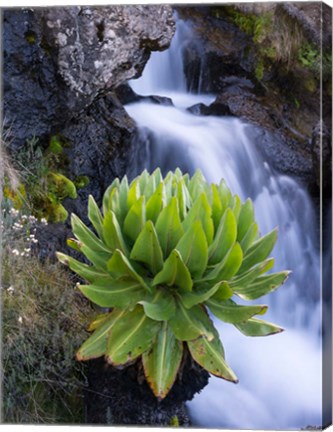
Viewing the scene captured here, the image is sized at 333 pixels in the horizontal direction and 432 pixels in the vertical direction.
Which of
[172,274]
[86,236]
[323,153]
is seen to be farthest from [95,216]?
[323,153]

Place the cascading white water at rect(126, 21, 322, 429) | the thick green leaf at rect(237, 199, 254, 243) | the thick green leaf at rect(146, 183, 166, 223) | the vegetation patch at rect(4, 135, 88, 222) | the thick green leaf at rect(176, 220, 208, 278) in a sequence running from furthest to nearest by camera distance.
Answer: the vegetation patch at rect(4, 135, 88, 222)
the cascading white water at rect(126, 21, 322, 429)
the thick green leaf at rect(237, 199, 254, 243)
the thick green leaf at rect(146, 183, 166, 223)
the thick green leaf at rect(176, 220, 208, 278)

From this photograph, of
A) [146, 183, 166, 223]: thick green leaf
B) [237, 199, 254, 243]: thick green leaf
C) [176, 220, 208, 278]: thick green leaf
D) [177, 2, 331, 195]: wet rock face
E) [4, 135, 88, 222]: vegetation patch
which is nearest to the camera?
[176, 220, 208, 278]: thick green leaf

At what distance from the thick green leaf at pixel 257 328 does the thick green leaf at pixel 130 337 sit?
0.32m

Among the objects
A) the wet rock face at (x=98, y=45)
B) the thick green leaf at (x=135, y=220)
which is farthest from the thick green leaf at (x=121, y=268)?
the wet rock face at (x=98, y=45)

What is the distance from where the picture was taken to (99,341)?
330 cm

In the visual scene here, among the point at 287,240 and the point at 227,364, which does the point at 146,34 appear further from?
the point at 227,364

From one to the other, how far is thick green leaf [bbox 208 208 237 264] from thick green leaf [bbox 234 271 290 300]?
7.6 inches

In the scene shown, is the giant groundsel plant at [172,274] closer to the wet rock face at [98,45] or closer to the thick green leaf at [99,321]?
the thick green leaf at [99,321]

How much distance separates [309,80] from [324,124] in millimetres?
193

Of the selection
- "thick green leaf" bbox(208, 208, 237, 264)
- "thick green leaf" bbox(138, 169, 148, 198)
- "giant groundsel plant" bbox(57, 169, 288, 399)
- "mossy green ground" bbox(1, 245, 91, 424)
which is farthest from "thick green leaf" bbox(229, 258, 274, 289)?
"mossy green ground" bbox(1, 245, 91, 424)

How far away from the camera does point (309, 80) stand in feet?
11.2

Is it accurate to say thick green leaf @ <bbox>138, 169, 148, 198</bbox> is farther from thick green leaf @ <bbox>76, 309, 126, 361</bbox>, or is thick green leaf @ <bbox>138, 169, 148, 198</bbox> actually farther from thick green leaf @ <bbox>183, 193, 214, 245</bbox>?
thick green leaf @ <bbox>76, 309, 126, 361</bbox>

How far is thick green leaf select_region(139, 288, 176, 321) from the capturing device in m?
→ 3.11

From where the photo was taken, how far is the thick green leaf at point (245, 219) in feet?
10.6
